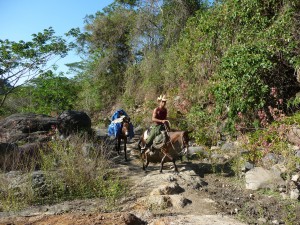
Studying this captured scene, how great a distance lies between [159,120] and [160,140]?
63cm

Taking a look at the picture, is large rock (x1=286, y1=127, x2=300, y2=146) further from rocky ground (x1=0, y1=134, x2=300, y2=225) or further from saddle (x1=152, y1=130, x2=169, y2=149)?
saddle (x1=152, y1=130, x2=169, y2=149)

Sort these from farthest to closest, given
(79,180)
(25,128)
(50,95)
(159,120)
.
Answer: (50,95) → (25,128) → (159,120) → (79,180)

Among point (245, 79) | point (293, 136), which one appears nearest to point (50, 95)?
point (245, 79)

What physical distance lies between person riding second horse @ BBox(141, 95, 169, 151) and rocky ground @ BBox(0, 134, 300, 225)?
1289mm

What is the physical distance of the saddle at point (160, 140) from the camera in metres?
9.37

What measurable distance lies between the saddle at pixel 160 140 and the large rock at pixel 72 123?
5.36 m

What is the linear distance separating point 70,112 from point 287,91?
879 centimetres

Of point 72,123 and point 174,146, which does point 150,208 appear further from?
point 72,123

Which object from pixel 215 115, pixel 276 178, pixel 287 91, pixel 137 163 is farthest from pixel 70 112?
pixel 276 178

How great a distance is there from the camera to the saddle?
9.37 metres

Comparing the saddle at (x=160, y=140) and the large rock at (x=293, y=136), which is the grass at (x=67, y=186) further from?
the large rock at (x=293, y=136)

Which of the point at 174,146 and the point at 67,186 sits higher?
the point at 174,146

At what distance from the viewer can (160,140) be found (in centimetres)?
945

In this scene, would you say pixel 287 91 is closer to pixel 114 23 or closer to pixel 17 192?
pixel 17 192
